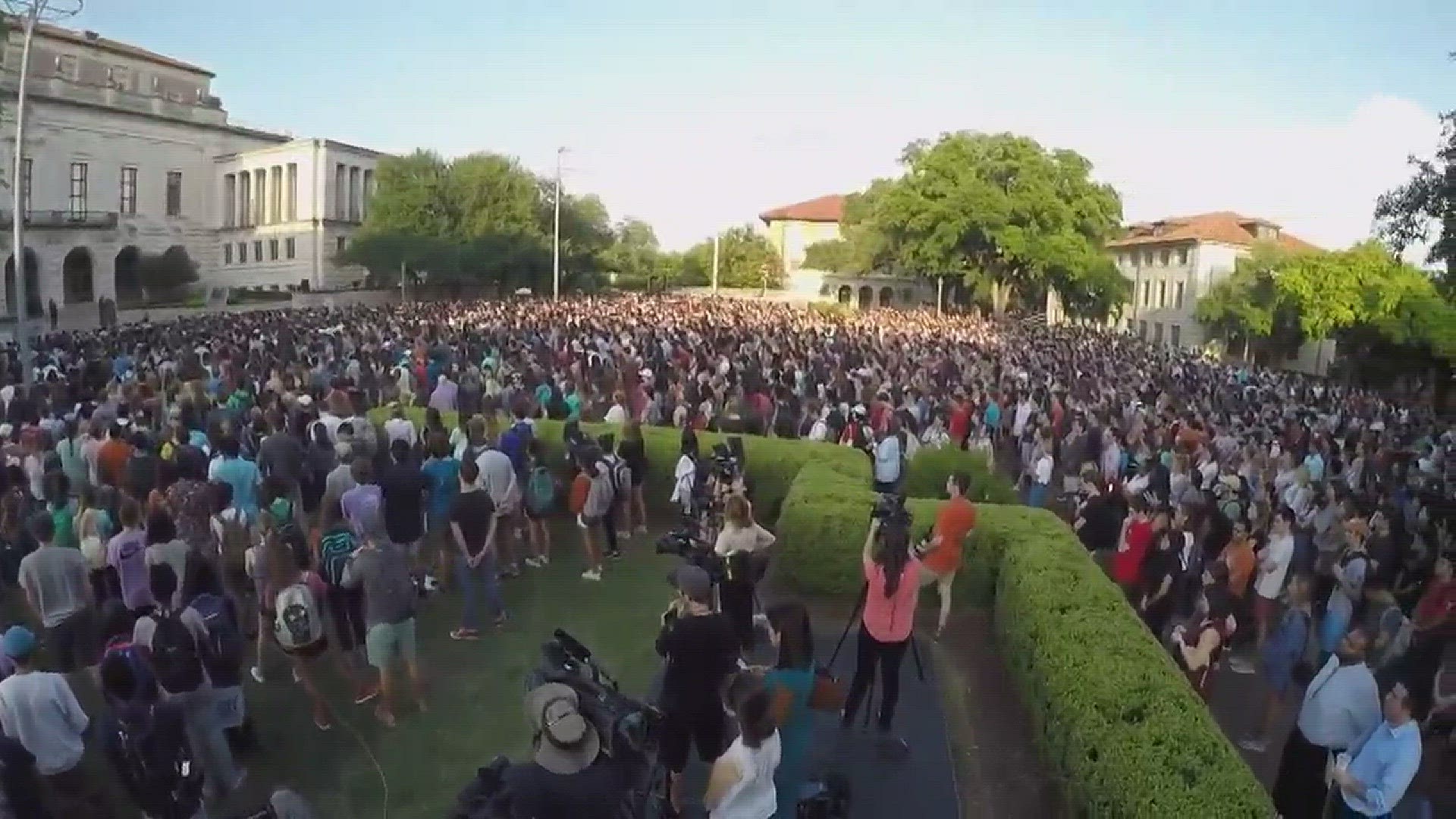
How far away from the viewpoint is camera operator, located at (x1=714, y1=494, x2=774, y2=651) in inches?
274

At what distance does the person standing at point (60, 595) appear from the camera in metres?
6.42

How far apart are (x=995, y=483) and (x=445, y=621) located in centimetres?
652

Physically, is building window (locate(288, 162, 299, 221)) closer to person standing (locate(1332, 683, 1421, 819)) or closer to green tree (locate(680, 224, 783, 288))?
green tree (locate(680, 224, 783, 288))

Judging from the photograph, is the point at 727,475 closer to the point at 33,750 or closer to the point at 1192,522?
the point at 1192,522

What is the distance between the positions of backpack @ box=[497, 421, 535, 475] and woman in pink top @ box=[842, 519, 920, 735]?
452 centimetres

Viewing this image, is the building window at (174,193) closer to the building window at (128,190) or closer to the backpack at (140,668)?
the building window at (128,190)

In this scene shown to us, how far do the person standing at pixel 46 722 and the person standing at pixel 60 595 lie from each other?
164 centimetres

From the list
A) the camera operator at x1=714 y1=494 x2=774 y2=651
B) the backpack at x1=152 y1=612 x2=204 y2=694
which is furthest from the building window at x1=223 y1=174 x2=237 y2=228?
the backpack at x1=152 y1=612 x2=204 y2=694

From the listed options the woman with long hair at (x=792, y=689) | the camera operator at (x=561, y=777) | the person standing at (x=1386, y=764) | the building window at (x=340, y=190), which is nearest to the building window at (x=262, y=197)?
the building window at (x=340, y=190)

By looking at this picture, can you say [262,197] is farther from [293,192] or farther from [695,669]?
[695,669]

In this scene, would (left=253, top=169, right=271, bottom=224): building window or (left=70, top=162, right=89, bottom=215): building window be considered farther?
(left=253, top=169, right=271, bottom=224): building window

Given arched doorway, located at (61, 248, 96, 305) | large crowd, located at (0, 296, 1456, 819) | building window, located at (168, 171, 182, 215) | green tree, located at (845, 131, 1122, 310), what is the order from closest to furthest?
1. large crowd, located at (0, 296, 1456, 819)
2. green tree, located at (845, 131, 1122, 310)
3. arched doorway, located at (61, 248, 96, 305)
4. building window, located at (168, 171, 182, 215)

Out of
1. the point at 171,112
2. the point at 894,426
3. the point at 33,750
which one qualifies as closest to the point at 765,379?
the point at 894,426

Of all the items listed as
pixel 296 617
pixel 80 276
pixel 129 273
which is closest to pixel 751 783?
pixel 296 617
